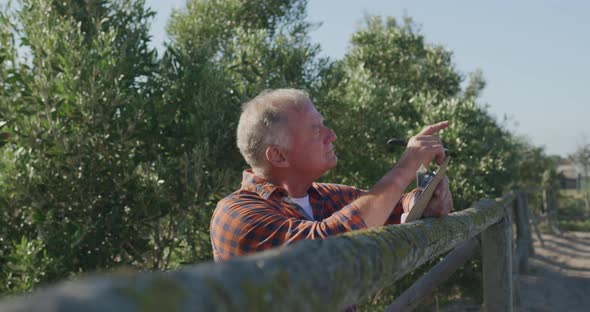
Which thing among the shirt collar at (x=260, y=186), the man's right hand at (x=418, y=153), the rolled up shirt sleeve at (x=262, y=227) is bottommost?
the rolled up shirt sleeve at (x=262, y=227)

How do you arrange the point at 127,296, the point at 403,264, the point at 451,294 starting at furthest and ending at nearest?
1. the point at 451,294
2. the point at 403,264
3. the point at 127,296

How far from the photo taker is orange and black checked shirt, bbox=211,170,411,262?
6.37 ft

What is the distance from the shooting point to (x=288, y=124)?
2.29 m

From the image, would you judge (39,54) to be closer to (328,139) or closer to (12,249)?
(12,249)

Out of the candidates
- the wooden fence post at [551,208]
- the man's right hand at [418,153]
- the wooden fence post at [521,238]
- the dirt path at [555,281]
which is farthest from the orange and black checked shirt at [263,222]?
the wooden fence post at [551,208]

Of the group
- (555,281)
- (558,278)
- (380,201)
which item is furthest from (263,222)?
(558,278)

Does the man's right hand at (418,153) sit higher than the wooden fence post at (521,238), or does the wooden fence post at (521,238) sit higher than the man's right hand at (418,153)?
the man's right hand at (418,153)

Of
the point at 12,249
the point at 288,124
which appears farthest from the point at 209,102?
the point at 288,124

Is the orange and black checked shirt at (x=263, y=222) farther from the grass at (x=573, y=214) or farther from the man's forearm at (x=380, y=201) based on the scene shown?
the grass at (x=573, y=214)

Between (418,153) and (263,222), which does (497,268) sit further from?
(263,222)

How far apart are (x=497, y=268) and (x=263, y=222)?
193 cm

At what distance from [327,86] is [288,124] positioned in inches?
A: 208

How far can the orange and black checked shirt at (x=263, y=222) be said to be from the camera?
1941mm

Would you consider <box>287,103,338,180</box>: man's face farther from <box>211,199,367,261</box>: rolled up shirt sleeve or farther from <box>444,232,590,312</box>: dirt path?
<box>444,232,590,312</box>: dirt path
